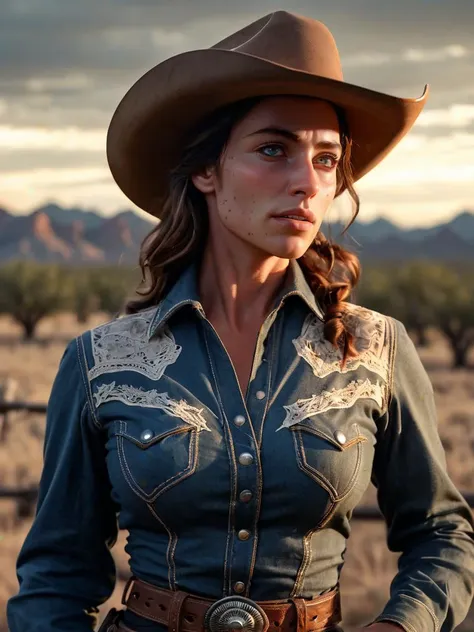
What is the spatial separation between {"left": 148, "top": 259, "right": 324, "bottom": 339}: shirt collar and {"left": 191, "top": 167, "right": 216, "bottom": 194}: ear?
0.68ft

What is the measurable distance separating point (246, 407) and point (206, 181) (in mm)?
600

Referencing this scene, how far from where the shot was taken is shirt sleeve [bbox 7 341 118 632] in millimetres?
2482

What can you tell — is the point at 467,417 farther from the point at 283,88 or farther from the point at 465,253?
the point at 465,253

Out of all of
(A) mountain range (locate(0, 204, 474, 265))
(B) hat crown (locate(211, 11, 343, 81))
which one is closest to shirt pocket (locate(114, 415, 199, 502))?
(B) hat crown (locate(211, 11, 343, 81))

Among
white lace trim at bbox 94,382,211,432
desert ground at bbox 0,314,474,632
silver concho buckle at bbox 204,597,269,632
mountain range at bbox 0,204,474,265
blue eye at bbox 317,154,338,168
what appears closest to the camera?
silver concho buckle at bbox 204,597,269,632

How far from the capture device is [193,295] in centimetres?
260

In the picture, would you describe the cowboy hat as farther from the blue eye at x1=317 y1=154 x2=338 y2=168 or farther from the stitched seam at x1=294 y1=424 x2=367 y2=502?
the stitched seam at x1=294 y1=424 x2=367 y2=502

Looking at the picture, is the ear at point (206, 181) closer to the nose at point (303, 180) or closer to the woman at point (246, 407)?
the woman at point (246, 407)

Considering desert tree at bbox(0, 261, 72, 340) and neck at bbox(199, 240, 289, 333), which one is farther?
desert tree at bbox(0, 261, 72, 340)

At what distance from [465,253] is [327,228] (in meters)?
121

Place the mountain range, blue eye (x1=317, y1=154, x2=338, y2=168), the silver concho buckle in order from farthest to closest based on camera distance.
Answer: the mountain range, blue eye (x1=317, y1=154, x2=338, y2=168), the silver concho buckle

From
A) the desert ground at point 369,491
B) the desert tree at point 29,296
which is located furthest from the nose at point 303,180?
the desert tree at point 29,296

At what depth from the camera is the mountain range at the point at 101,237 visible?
119375mm

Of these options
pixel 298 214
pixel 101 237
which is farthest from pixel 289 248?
pixel 101 237
